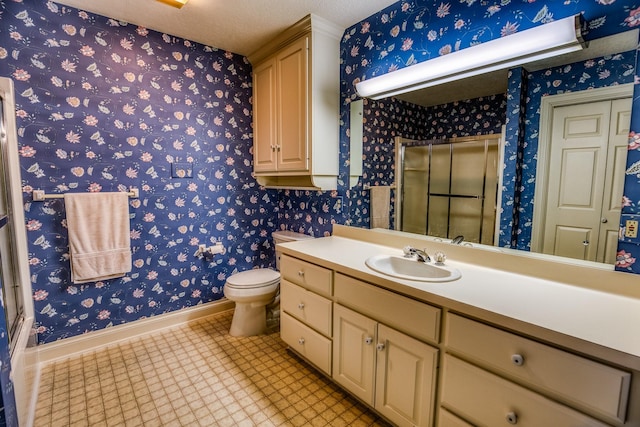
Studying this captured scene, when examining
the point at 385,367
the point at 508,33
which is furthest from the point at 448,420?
the point at 508,33

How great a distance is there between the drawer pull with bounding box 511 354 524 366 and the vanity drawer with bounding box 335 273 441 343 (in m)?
0.27

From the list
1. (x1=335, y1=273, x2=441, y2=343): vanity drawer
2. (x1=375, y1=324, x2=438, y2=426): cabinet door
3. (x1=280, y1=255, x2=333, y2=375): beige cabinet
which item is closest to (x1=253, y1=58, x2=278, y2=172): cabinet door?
(x1=280, y1=255, x2=333, y2=375): beige cabinet

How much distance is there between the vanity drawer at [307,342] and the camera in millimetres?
1812

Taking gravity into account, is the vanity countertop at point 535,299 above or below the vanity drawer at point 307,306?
above

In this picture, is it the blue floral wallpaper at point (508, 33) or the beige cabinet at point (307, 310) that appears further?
the beige cabinet at point (307, 310)

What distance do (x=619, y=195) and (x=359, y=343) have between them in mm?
1298

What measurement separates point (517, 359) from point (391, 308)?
0.52 metres

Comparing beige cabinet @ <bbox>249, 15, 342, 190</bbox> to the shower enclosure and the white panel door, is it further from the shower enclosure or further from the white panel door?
the white panel door

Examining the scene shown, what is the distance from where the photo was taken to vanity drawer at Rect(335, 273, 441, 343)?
1.27m

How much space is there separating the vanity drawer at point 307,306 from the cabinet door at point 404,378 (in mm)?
389

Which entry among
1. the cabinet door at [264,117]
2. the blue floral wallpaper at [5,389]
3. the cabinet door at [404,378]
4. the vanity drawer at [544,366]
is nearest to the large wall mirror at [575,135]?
the vanity drawer at [544,366]

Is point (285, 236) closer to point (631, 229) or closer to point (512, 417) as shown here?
point (512, 417)

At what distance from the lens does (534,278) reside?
1.42 metres

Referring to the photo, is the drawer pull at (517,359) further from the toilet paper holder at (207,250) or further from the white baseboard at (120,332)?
the white baseboard at (120,332)
